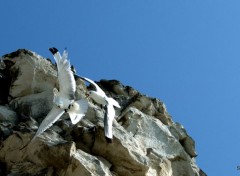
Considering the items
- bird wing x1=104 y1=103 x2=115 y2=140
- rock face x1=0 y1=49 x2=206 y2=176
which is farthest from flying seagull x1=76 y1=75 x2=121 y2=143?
rock face x1=0 y1=49 x2=206 y2=176

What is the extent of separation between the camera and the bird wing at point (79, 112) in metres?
29.5

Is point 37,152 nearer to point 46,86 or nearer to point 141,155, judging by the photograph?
point 141,155

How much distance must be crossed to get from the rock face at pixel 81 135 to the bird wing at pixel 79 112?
3.62ft

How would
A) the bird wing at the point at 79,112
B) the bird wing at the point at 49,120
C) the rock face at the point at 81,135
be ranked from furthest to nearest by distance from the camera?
the bird wing at the point at 79,112, the bird wing at the point at 49,120, the rock face at the point at 81,135

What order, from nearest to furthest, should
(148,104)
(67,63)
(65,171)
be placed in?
(65,171), (67,63), (148,104)

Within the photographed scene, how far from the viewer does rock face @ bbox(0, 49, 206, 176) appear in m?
28.1

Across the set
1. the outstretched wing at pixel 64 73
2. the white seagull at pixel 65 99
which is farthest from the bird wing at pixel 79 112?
the outstretched wing at pixel 64 73

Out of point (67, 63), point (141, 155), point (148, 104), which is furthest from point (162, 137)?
point (67, 63)

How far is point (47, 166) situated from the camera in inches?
1101

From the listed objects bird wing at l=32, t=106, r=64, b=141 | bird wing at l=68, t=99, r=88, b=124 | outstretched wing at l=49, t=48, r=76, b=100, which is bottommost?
bird wing at l=32, t=106, r=64, b=141

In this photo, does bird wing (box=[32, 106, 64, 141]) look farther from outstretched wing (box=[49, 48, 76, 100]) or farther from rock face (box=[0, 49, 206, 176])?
outstretched wing (box=[49, 48, 76, 100])

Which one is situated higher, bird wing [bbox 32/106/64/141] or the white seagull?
the white seagull

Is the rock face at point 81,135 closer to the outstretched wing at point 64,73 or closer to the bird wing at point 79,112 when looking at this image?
the bird wing at point 79,112

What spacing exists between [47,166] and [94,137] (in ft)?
10.5
